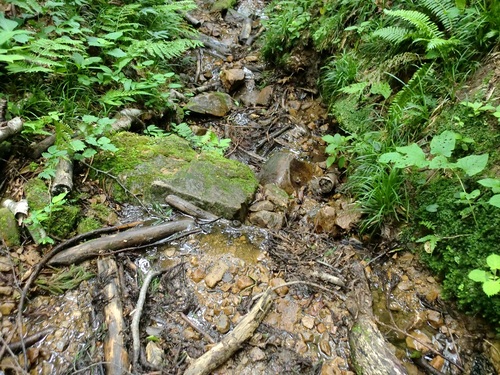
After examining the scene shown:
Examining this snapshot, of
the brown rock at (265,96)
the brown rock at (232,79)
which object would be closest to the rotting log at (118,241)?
the brown rock at (265,96)

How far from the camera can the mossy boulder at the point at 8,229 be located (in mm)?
2430

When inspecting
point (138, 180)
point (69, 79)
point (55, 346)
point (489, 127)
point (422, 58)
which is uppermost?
point (422, 58)

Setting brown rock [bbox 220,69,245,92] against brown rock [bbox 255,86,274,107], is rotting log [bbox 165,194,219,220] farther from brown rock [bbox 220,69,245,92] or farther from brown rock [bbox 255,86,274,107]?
brown rock [bbox 220,69,245,92]

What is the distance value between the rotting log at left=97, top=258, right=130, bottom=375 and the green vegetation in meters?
2.32

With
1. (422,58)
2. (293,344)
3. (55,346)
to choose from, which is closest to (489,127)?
(422,58)

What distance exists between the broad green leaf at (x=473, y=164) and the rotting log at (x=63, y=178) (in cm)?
327

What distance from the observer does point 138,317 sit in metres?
2.20

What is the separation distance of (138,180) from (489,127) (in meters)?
3.33

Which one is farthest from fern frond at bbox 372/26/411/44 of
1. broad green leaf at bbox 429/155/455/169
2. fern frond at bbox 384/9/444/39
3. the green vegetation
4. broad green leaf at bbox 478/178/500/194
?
broad green leaf at bbox 478/178/500/194

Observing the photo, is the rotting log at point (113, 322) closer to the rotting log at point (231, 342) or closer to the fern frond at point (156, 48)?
the rotting log at point (231, 342)

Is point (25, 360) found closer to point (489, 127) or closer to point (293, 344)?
point (293, 344)

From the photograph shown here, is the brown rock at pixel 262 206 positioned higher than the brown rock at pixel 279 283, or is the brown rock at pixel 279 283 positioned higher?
the brown rock at pixel 262 206

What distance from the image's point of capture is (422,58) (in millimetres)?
3553

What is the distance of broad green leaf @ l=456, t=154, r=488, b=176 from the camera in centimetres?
228
